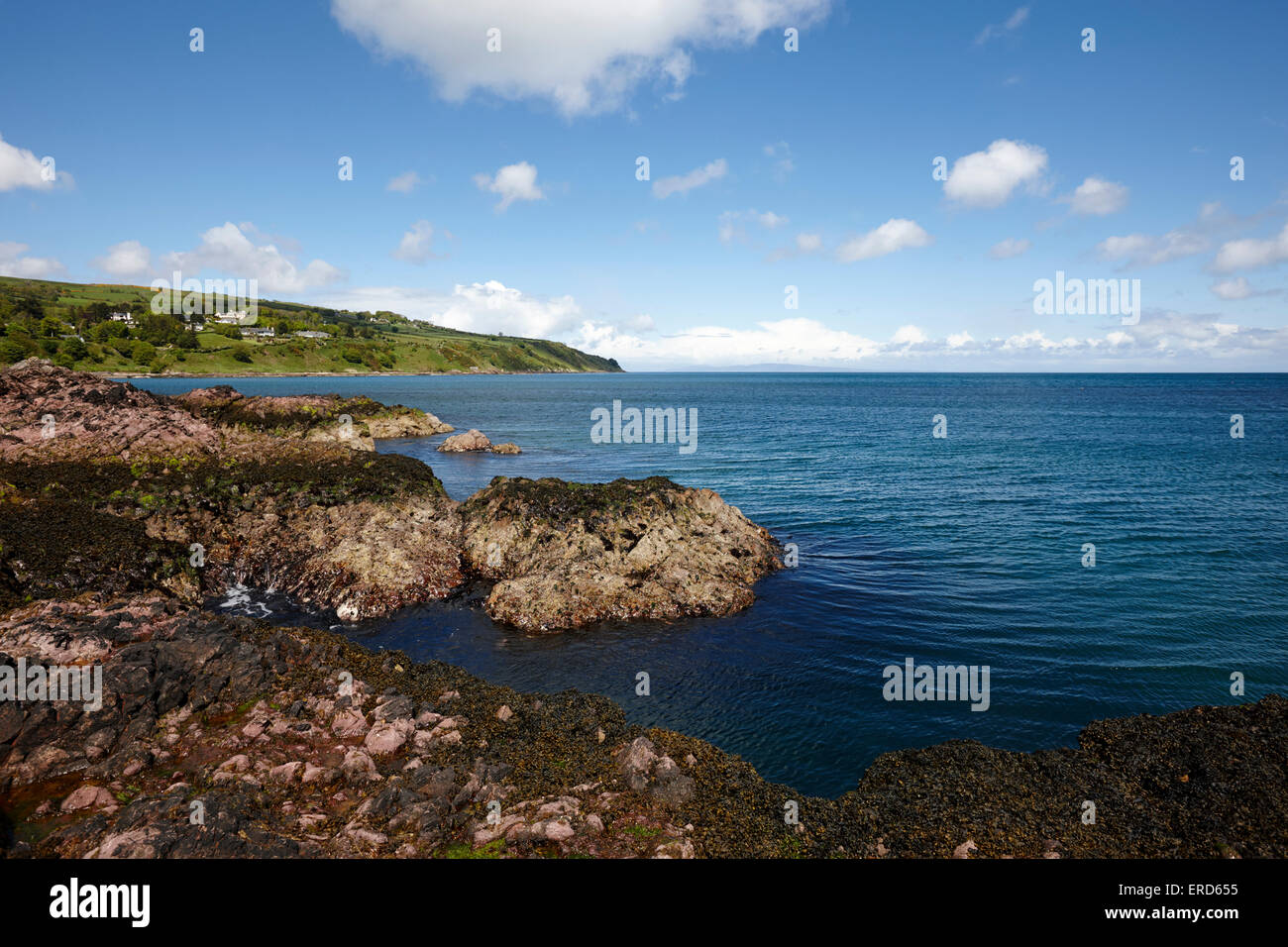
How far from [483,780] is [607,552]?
16.2 m

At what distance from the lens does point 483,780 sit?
14156 millimetres

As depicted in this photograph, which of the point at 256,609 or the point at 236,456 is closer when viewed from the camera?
the point at 256,609

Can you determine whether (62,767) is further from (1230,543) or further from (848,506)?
(1230,543)

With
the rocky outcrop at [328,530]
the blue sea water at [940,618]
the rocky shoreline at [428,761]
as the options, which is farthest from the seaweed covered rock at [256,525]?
the blue sea water at [940,618]

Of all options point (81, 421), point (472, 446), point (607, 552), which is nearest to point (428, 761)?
point (607, 552)

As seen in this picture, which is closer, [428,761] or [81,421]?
[428,761]

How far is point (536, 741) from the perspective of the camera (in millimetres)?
16125

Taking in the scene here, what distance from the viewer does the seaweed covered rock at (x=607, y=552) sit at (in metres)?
26.8

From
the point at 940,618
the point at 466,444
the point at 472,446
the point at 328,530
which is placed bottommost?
the point at 940,618

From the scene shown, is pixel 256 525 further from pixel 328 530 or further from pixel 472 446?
pixel 472 446

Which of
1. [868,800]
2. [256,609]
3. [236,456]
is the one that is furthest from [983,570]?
[236,456]

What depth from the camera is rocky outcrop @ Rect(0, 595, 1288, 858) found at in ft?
40.5

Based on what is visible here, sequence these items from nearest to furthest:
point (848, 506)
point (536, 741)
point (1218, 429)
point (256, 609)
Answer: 1. point (536, 741)
2. point (256, 609)
3. point (848, 506)
4. point (1218, 429)
